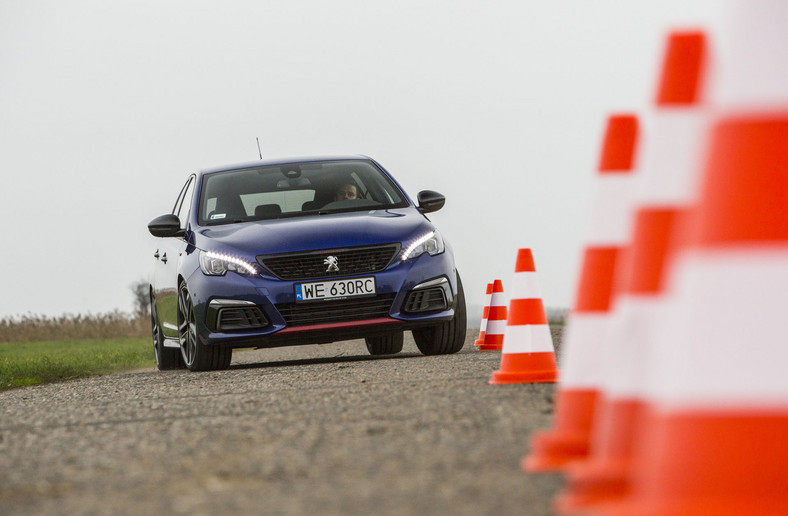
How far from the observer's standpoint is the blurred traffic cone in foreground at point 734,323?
2.60 meters

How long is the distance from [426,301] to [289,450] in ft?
17.1

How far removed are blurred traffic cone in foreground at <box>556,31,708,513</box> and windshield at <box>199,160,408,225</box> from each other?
23.2ft

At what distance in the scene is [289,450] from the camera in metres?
4.14

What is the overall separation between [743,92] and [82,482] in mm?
2282

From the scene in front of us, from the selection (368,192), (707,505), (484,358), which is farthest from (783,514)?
(368,192)

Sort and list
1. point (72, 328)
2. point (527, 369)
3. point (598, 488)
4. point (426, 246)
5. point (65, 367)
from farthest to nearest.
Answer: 1. point (72, 328)
2. point (65, 367)
3. point (426, 246)
4. point (527, 369)
5. point (598, 488)

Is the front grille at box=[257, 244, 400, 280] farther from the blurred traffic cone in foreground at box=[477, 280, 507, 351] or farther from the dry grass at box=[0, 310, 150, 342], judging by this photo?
the dry grass at box=[0, 310, 150, 342]

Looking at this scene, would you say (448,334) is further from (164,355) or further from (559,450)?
(559,450)

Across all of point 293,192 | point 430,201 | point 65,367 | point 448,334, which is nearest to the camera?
point 448,334

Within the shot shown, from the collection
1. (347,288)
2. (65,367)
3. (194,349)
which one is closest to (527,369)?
(347,288)

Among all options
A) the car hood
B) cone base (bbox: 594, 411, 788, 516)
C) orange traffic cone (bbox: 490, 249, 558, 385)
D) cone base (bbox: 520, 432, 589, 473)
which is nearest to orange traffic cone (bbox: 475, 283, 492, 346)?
the car hood

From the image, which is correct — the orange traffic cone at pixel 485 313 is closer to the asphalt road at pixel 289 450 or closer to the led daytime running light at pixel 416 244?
the led daytime running light at pixel 416 244

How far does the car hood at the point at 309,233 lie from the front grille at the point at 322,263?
0.04 metres

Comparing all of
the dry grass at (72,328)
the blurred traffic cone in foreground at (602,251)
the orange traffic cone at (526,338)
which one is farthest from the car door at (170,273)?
the dry grass at (72,328)
